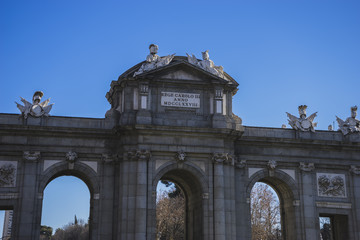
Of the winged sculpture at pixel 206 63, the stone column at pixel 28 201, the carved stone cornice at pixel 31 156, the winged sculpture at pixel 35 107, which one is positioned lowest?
the stone column at pixel 28 201

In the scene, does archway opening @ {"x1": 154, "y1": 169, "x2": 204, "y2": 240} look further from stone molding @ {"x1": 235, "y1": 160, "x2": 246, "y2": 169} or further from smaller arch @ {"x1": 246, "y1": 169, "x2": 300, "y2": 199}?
smaller arch @ {"x1": 246, "y1": 169, "x2": 300, "y2": 199}

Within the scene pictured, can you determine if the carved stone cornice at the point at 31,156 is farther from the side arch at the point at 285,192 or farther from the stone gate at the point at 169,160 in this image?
the side arch at the point at 285,192

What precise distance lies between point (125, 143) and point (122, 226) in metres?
4.81

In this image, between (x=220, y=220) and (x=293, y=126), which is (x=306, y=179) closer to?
(x=293, y=126)

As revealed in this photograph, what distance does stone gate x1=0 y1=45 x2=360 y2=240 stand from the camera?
27.8 meters

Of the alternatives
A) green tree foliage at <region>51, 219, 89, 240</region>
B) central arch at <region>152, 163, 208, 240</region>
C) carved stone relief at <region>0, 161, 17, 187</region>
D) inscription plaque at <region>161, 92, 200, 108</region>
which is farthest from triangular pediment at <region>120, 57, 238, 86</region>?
green tree foliage at <region>51, 219, 89, 240</region>

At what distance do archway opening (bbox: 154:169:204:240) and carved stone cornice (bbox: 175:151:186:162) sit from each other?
3.00 feet

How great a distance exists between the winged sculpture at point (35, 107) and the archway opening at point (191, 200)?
819 cm

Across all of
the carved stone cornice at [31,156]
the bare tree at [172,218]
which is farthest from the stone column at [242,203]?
the bare tree at [172,218]

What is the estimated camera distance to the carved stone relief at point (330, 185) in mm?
31922

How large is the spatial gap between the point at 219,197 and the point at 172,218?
1198 inches

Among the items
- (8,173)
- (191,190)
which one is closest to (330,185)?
(191,190)

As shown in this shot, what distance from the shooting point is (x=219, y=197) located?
2825 centimetres

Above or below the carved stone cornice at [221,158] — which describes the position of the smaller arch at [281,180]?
below
